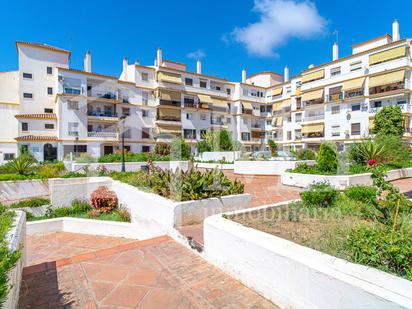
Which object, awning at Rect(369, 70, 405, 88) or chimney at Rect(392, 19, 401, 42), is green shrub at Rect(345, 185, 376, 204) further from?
chimney at Rect(392, 19, 401, 42)

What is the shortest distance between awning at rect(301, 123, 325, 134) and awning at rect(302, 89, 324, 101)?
4.27 metres

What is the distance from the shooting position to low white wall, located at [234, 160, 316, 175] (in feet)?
50.1

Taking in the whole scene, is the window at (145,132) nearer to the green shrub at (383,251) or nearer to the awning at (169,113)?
the awning at (169,113)

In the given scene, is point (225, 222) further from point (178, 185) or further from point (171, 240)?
point (178, 185)

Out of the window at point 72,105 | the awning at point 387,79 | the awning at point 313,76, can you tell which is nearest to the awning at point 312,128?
the awning at point 313,76

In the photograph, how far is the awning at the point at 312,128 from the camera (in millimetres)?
37716

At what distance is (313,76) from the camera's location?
38.8 meters

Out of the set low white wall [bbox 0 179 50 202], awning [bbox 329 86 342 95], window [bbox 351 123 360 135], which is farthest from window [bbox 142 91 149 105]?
window [bbox 351 123 360 135]

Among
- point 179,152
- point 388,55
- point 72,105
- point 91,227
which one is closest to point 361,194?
point 91,227

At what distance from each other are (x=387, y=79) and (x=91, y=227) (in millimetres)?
37147

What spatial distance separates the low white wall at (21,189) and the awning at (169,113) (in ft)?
92.7

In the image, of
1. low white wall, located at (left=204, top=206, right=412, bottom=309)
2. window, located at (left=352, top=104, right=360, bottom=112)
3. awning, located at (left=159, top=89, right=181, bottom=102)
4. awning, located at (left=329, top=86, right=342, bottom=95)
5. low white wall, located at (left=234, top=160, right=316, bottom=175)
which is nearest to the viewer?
low white wall, located at (left=204, top=206, right=412, bottom=309)

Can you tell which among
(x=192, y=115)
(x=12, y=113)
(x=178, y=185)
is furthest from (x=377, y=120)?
(x=12, y=113)

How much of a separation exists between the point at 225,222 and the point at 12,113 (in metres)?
38.9
